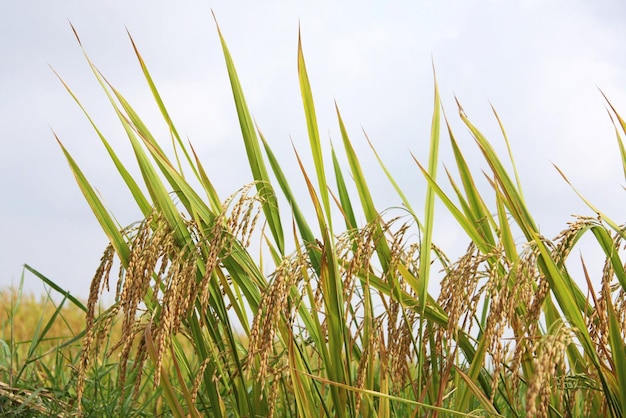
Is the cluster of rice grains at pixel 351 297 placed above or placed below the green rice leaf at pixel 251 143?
below

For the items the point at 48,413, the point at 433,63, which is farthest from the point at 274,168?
the point at 48,413

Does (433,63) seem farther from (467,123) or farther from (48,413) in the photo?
(48,413)

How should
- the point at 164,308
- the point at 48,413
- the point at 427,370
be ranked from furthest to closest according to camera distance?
the point at 48,413
the point at 427,370
the point at 164,308

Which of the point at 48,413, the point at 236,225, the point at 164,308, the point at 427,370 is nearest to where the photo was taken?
the point at 164,308

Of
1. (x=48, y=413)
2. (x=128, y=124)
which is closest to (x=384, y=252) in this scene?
(x=128, y=124)

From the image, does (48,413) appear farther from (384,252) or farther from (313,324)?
(384,252)

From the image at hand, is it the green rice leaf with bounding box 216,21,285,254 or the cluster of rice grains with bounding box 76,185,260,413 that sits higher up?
the green rice leaf with bounding box 216,21,285,254

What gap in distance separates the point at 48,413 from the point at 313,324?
151 centimetres

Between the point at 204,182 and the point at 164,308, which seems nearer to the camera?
the point at 164,308

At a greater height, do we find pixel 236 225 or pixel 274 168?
pixel 274 168

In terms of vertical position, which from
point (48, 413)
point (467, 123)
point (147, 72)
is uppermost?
point (147, 72)

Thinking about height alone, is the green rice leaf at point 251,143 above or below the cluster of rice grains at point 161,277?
above

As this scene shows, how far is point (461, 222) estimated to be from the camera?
2307 mm

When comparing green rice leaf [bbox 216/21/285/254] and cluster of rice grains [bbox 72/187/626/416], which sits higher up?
green rice leaf [bbox 216/21/285/254]
